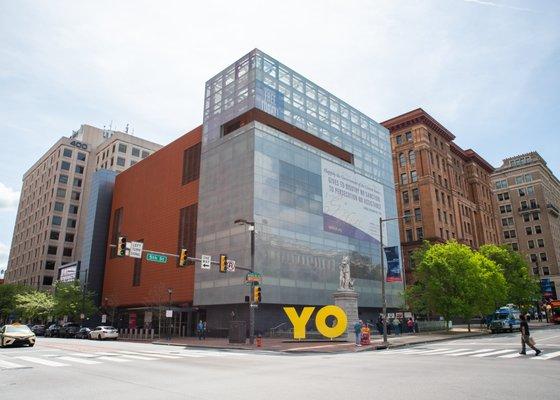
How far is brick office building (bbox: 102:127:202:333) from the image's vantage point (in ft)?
175

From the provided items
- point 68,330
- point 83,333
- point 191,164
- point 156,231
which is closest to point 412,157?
point 191,164

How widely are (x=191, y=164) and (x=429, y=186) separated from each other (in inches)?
1764

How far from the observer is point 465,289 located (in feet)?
151

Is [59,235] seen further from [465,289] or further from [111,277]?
[465,289]

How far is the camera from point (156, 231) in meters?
61.2

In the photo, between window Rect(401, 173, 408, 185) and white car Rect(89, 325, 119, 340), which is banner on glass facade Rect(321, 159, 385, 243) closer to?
window Rect(401, 173, 408, 185)

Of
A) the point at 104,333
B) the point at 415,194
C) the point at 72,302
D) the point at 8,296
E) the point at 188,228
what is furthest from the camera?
the point at 8,296

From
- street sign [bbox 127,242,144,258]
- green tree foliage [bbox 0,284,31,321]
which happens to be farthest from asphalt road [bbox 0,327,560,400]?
green tree foliage [bbox 0,284,31,321]

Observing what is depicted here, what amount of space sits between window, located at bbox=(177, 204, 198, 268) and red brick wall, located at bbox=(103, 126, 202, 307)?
969 millimetres

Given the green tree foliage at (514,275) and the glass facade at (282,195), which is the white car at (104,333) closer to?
the glass facade at (282,195)

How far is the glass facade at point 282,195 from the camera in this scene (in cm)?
4509

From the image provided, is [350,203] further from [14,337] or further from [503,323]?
[14,337]

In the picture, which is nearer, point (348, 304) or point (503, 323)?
point (348, 304)

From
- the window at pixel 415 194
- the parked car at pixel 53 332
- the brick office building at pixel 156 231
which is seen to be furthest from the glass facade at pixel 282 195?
the parked car at pixel 53 332
